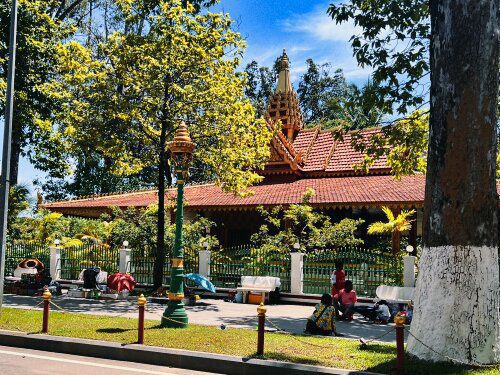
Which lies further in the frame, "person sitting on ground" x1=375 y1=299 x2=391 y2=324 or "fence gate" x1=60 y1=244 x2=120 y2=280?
"fence gate" x1=60 y1=244 x2=120 y2=280

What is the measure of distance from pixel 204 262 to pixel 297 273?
337cm

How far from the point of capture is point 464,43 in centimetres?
789

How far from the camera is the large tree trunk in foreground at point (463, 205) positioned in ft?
25.1

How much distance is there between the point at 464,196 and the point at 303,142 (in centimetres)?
2224

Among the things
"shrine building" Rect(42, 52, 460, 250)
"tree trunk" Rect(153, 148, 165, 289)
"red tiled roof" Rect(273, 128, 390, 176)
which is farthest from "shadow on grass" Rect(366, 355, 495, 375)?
"red tiled roof" Rect(273, 128, 390, 176)

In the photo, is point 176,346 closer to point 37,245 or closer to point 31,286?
point 31,286

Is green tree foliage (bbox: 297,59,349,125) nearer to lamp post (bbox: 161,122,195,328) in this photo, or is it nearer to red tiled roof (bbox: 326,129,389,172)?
red tiled roof (bbox: 326,129,389,172)

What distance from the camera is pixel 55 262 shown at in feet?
68.8

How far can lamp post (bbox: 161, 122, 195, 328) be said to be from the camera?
10.8m

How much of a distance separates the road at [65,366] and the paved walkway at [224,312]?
3.46m

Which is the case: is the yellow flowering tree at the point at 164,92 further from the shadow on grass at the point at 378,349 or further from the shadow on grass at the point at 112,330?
the shadow on grass at the point at 378,349

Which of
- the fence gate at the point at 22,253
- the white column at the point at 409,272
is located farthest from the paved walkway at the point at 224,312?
the fence gate at the point at 22,253

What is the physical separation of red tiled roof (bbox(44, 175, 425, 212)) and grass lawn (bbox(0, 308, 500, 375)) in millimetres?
11457

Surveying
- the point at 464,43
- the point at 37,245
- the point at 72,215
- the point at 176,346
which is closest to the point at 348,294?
the point at 176,346
